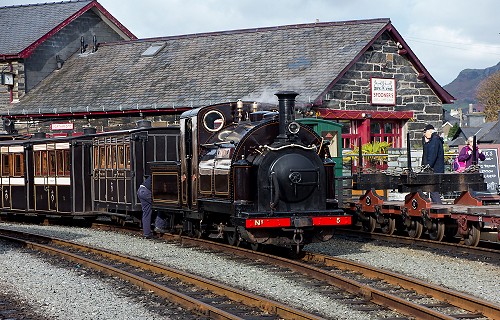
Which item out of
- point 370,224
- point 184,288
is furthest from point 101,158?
point 184,288

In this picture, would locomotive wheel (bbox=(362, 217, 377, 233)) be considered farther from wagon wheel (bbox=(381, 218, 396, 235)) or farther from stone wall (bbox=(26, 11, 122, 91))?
stone wall (bbox=(26, 11, 122, 91))

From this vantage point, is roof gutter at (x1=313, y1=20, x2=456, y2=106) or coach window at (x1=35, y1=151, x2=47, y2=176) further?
roof gutter at (x1=313, y1=20, x2=456, y2=106)

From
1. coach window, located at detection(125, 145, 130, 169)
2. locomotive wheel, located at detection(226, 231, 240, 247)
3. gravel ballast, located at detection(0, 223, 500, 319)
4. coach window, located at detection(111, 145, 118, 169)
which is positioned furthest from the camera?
coach window, located at detection(111, 145, 118, 169)

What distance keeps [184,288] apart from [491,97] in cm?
8069

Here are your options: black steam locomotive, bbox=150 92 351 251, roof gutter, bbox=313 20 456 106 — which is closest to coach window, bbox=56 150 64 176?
black steam locomotive, bbox=150 92 351 251

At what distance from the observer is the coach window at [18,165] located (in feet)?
82.3

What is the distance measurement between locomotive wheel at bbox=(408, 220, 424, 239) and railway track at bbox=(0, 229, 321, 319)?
5.48m

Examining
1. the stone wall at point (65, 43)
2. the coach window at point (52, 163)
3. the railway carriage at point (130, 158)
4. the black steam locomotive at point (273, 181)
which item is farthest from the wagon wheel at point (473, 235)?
the stone wall at point (65, 43)

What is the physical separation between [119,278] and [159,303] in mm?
2276

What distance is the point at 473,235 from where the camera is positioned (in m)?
15.0

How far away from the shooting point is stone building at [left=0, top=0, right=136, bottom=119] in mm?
38344

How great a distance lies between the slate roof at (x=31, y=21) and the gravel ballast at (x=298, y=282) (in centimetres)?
2234

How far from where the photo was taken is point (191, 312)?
33.3 ft

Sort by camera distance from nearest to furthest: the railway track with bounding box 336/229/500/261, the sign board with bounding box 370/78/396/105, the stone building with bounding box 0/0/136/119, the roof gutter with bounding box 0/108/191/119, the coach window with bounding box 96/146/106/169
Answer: the railway track with bounding box 336/229/500/261 → the coach window with bounding box 96/146/106/169 → the sign board with bounding box 370/78/396/105 → the roof gutter with bounding box 0/108/191/119 → the stone building with bounding box 0/0/136/119
